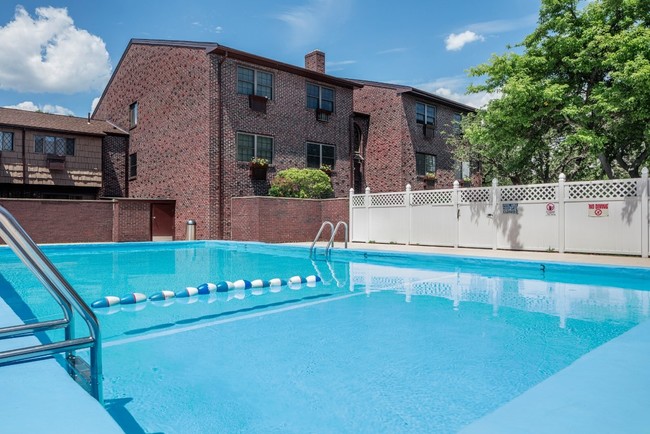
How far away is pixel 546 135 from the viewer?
50.6 feet

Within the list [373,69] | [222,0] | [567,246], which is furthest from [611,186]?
[373,69]

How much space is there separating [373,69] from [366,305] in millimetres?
22443

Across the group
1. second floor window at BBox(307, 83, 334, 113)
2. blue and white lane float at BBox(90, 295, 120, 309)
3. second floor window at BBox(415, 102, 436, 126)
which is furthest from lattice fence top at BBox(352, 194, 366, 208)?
blue and white lane float at BBox(90, 295, 120, 309)

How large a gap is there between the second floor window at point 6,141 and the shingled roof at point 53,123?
15.8 inches

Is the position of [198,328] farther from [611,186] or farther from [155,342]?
[611,186]

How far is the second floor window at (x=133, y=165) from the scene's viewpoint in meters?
22.0

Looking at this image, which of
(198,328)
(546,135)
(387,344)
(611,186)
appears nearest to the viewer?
(387,344)

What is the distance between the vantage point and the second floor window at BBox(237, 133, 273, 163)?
1820 centimetres

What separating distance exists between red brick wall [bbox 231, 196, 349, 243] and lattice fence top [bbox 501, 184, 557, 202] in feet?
19.8

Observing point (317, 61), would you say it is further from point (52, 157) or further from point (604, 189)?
point (604, 189)

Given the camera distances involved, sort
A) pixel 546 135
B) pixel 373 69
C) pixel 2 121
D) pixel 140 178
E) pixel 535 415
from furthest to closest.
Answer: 1. pixel 373 69
2. pixel 140 178
3. pixel 2 121
4. pixel 546 135
5. pixel 535 415

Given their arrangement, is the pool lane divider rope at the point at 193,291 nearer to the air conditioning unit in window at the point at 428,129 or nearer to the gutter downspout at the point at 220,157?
the gutter downspout at the point at 220,157

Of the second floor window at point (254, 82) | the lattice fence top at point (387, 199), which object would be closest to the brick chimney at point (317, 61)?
the second floor window at point (254, 82)

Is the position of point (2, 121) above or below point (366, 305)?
above
